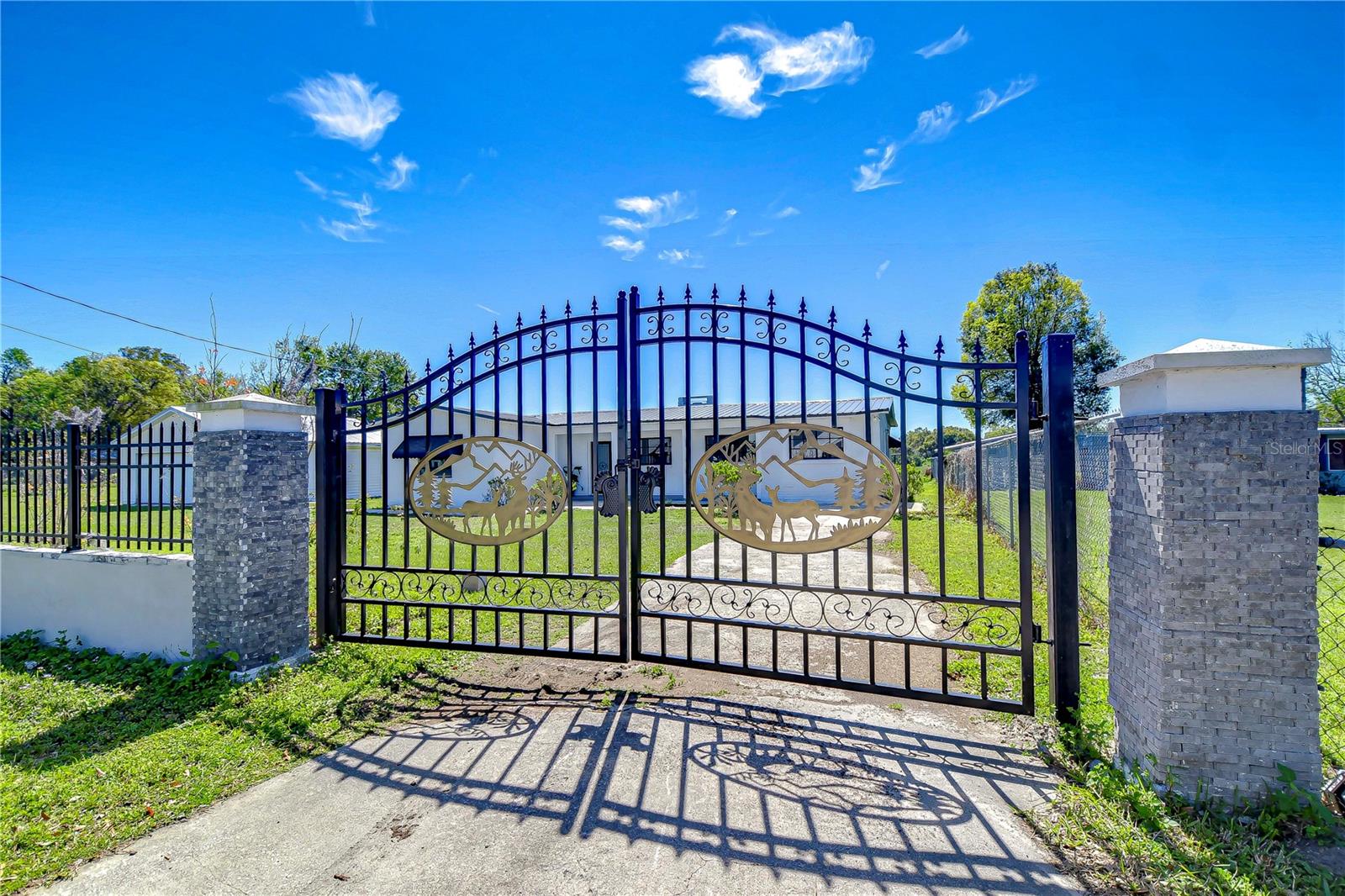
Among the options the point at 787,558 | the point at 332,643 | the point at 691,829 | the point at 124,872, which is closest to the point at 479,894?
the point at 691,829

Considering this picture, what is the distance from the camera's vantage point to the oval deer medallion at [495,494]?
439 cm

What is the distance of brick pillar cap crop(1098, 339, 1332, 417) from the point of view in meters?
2.53

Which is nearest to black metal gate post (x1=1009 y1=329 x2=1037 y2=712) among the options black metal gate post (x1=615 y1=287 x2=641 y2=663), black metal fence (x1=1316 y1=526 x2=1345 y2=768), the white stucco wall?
black metal fence (x1=1316 y1=526 x2=1345 y2=768)

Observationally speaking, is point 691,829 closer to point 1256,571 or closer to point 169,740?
point 1256,571

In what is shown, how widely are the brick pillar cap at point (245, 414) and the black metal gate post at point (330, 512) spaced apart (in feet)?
0.85

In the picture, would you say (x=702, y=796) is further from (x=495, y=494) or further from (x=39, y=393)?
(x=39, y=393)

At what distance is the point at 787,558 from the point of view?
373 inches

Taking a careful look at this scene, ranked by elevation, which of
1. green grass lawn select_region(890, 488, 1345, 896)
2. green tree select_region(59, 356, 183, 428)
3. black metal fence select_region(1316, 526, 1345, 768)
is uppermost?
green tree select_region(59, 356, 183, 428)

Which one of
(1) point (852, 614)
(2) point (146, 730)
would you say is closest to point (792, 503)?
(1) point (852, 614)

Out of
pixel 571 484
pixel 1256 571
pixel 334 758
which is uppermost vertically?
pixel 571 484

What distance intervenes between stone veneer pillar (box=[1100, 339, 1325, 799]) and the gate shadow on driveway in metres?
0.76

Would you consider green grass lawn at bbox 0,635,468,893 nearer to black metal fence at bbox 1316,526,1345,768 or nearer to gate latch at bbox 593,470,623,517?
gate latch at bbox 593,470,623,517

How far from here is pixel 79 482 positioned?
5430 mm

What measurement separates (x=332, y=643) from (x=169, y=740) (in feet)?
4.63
